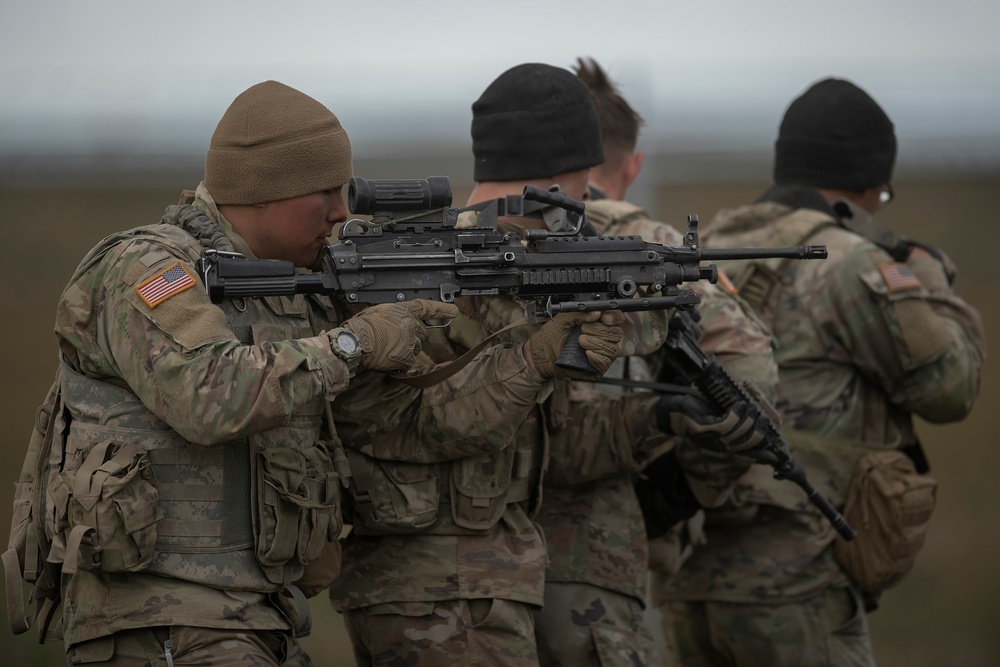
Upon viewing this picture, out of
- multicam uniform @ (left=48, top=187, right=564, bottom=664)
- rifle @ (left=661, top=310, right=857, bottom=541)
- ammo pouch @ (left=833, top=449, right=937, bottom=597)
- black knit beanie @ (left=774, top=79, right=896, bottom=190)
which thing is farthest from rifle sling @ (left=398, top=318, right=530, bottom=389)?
black knit beanie @ (left=774, top=79, right=896, bottom=190)

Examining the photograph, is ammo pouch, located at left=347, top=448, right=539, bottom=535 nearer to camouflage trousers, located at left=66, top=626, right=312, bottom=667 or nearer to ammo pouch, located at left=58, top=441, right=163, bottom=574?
camouflage trousers, located at left=66, top=626, right=312, bottom=667

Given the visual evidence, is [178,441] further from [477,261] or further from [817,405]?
[817,405]

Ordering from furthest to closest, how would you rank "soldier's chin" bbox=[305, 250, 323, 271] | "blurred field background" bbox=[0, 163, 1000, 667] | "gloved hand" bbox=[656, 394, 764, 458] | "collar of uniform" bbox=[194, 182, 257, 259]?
"blurred field background" bbox=[0, 163, 1000, 667] < "gloved hand" bbox=[656, 394, 764, 458] < "soldier's chin" bbox=[305, 250, 323, 271] < "collar of uniform" bbox=[194, 182, 257, 259]

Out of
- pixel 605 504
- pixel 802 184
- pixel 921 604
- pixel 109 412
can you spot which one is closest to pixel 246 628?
pixel 109 412

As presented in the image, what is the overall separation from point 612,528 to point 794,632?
3.86 feet

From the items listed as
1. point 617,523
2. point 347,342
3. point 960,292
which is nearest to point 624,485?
point 617,523

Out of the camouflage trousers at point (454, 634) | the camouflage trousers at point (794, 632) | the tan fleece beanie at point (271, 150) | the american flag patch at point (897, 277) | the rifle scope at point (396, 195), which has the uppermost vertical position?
the tan fleece beanie at point (271, 150)

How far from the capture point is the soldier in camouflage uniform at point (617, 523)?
175 inches

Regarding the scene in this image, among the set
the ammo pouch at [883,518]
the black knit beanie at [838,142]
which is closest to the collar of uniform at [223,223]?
the ammo pouch at [883,518]

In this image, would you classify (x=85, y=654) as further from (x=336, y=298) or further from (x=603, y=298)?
(x=603, y=298)

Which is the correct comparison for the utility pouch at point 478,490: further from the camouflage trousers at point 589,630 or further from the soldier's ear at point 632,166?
the soldier's ear at point 632,166

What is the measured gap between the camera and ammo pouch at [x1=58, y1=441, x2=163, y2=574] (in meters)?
3.36

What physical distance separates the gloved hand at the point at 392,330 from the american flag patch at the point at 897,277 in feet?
7.63

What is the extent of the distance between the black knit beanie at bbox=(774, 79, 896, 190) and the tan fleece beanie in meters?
2.83
